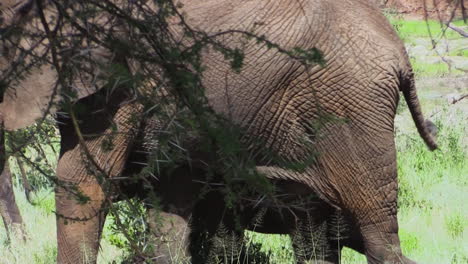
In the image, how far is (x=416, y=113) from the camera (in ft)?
17.2

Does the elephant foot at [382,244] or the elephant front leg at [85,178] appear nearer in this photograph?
the elephant front leg at [85,178]

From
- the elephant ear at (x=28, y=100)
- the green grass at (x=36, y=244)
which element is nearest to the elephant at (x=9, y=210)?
the green grass at (x=36, y=244)

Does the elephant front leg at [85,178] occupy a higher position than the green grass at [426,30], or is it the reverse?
the green grass at [426,30]

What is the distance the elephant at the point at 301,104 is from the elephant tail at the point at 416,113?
5 cm

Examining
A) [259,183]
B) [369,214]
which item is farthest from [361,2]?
[259,183]

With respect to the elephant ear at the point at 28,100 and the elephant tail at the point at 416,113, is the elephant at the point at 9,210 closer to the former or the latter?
the elephant ear at the point at 28,100

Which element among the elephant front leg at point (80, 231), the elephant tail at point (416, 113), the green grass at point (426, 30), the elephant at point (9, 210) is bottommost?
the elephant front leg at point (80, 231)

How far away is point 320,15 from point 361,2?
11.1 inches

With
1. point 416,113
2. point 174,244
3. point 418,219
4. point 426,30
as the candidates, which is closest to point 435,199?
point 418,219

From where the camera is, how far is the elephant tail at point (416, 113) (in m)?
5.02

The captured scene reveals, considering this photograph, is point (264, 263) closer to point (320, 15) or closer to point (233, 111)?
point (233, 111)

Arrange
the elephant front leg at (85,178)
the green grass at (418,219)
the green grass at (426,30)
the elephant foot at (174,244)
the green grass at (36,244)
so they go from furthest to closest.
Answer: the green grass at (418,219) < the green grass at (36,244) < the elephant foot at (174,244) < the elephant front leg at (85,178) < the green grass at (426,30)

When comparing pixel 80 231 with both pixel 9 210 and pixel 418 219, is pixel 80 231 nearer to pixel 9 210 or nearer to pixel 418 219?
pixel 9 210

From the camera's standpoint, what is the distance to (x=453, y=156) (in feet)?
28.4
